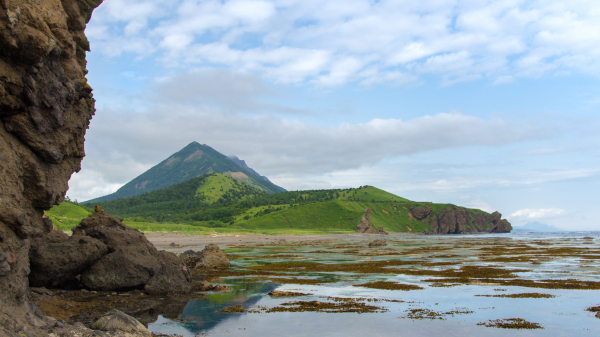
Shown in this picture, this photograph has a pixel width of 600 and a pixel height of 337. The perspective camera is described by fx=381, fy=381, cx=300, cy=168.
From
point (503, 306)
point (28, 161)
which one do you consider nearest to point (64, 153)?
point (28, 161)

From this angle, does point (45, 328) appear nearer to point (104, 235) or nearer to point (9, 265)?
point (9, 265)

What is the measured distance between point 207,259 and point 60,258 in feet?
55.8

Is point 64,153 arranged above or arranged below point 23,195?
above

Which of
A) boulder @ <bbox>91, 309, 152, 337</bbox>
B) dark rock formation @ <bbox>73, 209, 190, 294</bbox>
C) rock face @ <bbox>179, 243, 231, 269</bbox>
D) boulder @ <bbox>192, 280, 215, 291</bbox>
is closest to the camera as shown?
boulder @ <bbox>91, 309, 152, 337</bbox>

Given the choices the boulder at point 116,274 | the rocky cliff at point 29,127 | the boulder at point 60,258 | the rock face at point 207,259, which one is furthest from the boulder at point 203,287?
the rock face at point 207,259

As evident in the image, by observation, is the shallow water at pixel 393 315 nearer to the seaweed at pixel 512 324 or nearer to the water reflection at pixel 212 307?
the water reflection at pixel 212 307

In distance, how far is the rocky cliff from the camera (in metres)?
11.0

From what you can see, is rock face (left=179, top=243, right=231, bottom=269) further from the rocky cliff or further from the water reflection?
the rocky cliff

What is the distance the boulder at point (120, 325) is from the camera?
12.4m

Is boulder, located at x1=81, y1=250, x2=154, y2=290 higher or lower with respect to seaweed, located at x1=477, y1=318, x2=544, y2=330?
higher

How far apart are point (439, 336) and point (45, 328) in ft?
41.5

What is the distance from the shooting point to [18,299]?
38.8 feet

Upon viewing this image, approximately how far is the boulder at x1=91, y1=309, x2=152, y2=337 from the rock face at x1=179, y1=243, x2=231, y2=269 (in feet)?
73.6

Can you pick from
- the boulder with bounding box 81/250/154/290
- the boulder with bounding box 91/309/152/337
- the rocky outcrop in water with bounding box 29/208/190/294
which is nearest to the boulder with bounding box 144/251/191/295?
the rocky outcrop in water with bounding box 29/208/190/294
